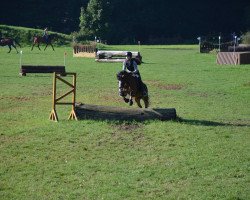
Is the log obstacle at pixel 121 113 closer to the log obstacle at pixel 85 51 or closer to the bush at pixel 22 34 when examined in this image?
the log obstacle at pixel 85 51

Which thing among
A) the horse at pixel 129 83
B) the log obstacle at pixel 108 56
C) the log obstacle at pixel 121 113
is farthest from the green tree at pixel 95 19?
the log obstacle at pixel 121 113

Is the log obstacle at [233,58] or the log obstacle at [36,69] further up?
the log obstacle at [233,58]

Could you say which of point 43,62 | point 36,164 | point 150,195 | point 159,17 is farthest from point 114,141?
point 159,17

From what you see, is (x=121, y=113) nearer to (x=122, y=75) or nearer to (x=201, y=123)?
(x=122, y=75)

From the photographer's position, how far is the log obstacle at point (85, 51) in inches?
1790

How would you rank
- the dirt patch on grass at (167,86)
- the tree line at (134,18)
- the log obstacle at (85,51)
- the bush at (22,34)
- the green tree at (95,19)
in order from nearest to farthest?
the dirt patch on grass at (167,86), the log obstacle at (85,51), the bush at (22,34), the green tree at (95,19), the tree line at (134,18)

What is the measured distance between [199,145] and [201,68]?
22.8 meters

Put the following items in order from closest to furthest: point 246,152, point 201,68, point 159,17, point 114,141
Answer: point 246,152, point 114,141, point 201,68, point 159,17

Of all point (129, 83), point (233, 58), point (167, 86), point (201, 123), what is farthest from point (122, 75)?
point (233, 58)

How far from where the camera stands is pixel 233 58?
38.5 meters

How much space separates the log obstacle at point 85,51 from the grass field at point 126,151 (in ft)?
76.6

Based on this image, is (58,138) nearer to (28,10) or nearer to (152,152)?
(152,152)

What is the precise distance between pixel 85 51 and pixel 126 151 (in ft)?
112

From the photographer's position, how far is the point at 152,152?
12375 mm
